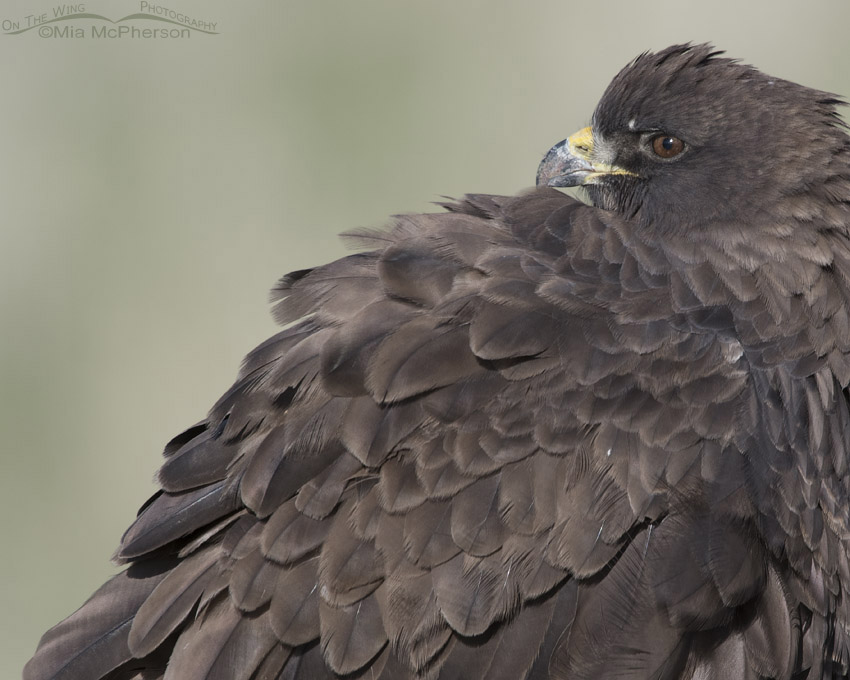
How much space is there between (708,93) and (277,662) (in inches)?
98.7

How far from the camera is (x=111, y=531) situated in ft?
29.1

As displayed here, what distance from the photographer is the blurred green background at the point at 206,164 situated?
936 cm

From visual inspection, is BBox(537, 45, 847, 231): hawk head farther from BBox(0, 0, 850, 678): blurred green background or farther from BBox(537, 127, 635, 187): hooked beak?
BBox(0, 0, 850, 678): blurred green background

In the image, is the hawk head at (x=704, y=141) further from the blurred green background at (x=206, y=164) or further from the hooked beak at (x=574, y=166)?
the blurred green background at (x=206, y=164)

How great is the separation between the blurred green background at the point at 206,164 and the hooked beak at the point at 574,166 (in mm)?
4589

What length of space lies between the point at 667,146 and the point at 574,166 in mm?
455

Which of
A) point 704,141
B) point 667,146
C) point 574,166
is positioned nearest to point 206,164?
point 574,166

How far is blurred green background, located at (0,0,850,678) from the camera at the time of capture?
30.7 feet

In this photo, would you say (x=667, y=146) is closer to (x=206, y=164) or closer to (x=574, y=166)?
(x=574, y=166)

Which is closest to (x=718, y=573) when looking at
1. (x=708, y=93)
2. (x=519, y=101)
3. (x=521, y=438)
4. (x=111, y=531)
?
(x=521, y=438)

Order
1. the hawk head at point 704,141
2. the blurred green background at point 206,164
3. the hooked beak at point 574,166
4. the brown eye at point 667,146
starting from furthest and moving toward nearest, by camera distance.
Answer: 1. the blurred green background at point 206,164
2. the hooked beak at point 574,166
3. the brown eye at point 667,146
4. the hawk head at point 704,141

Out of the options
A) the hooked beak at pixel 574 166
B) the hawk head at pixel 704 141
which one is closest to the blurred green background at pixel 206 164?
the hooked beak at pixel 574 166

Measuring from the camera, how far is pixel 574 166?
5113mm

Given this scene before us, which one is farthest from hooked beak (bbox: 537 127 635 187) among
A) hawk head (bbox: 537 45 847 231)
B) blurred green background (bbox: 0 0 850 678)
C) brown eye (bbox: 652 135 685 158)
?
blurred green background (bbox: 0 0 850 678)
